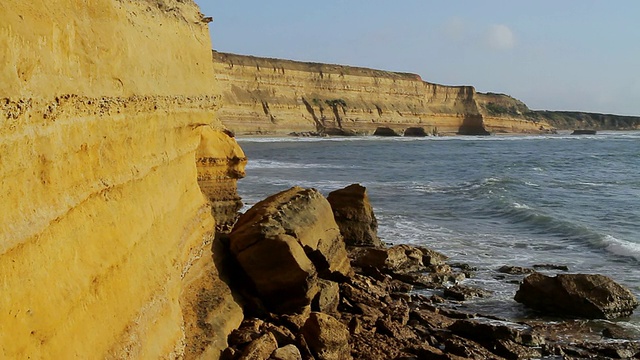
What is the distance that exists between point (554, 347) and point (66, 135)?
6520mm

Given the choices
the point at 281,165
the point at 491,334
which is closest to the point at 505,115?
the point at 281,165

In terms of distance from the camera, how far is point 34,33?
12.4 ft

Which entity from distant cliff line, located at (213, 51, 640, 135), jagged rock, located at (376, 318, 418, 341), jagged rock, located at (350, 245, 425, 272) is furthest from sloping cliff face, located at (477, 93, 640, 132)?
jagged rock, located at (376, 318, 418, 341)

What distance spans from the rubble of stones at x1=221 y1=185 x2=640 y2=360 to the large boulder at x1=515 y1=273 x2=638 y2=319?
0.11 metres

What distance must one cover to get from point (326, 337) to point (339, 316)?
1335mm

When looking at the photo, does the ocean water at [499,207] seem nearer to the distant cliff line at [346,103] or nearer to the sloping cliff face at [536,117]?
the distant cliff line at [346,103]

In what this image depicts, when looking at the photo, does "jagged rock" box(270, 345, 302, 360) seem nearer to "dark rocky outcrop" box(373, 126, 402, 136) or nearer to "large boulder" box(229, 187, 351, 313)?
"large boulder" box(229, 187, 351, 313)

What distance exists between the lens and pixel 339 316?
26.1 feet

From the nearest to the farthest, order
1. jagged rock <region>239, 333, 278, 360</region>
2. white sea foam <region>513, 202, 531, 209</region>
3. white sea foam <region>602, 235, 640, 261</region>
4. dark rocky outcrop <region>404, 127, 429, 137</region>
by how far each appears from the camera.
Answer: jagged rock <region>239, 333, 278, 360</region>
white sea foam <region>602, 235, 640, 261</region>
white sea foam <region>513, 202, 531, 209</region>
dark rocky outcrop <region>404, 127, 429, 137</region>

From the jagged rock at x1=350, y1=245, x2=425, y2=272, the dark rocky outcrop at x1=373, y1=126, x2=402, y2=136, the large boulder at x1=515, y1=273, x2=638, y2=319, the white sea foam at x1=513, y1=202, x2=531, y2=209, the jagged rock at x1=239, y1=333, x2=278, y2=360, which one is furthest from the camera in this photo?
the dark rocky outcrop at x1=373, y1=126, x2=402, y2=136

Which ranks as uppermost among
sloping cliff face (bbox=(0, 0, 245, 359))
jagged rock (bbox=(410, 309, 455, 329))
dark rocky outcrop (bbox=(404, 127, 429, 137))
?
sloping cliff face (bbox=(0, 0, 245, 359))

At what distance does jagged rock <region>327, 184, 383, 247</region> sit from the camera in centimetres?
1277

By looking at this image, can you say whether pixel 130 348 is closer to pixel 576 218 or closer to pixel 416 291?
pixel 416 291

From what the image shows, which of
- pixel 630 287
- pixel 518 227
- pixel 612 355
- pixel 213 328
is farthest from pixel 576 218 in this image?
pixel 213 328
